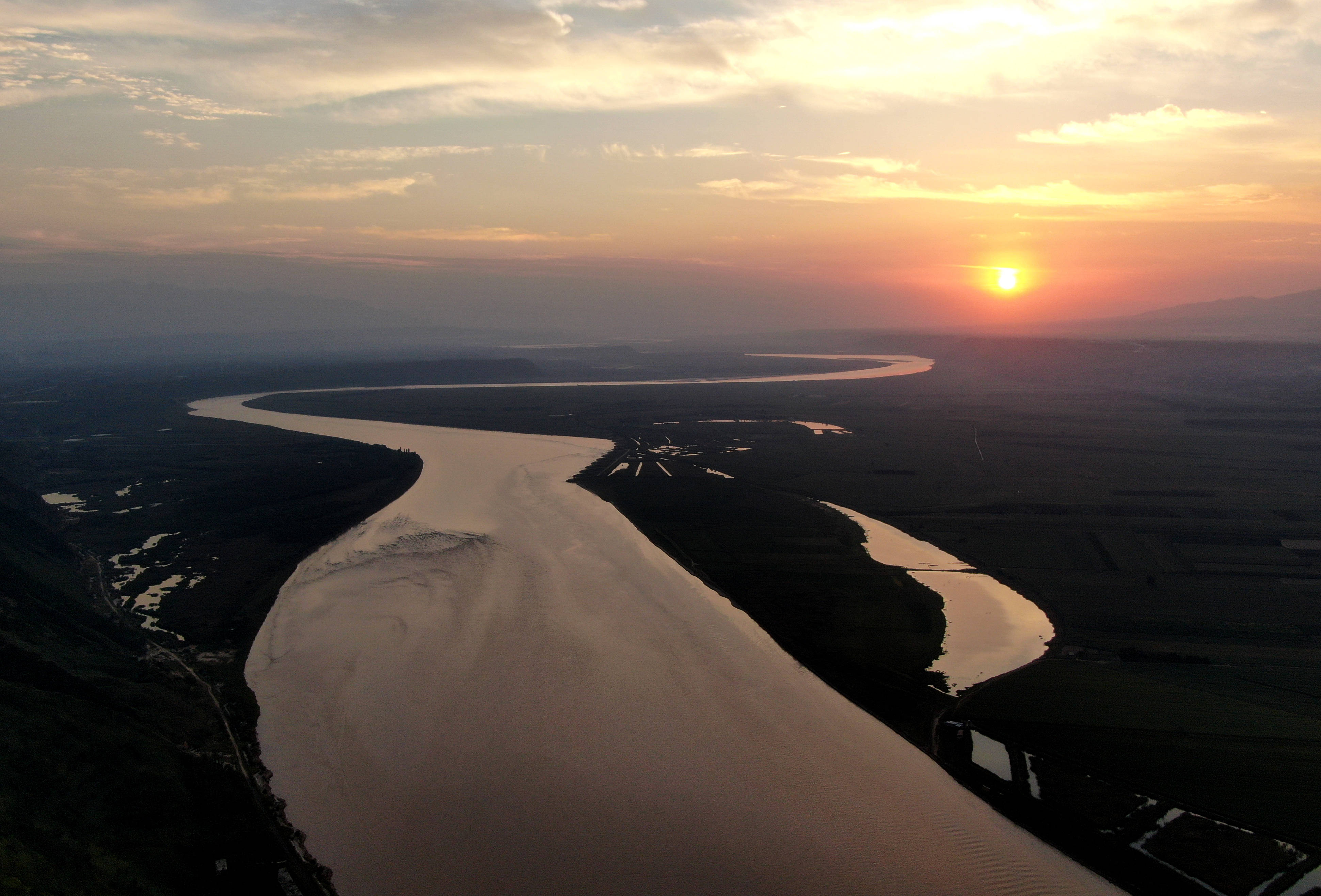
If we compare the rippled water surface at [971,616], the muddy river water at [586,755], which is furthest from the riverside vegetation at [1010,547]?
the muddy river water at [586,755]

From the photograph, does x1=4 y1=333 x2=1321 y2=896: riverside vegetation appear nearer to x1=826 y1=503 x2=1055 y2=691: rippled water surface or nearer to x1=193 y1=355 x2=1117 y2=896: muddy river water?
x1=826 y1=503 x2=1055 y2=691: rippled water surface

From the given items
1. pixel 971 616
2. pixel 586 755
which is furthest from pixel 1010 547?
pixel 586 755

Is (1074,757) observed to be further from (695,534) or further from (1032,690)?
(695,534)

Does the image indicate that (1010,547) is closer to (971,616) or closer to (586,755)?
(971,616)

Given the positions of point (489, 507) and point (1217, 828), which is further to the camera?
point (489, 507)

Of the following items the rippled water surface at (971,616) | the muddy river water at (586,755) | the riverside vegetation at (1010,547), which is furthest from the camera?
the rippled water surface at (971,616)

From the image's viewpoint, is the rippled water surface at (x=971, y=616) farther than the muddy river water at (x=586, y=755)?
Yes

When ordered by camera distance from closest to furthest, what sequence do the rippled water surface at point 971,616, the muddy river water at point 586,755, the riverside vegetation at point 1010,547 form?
1. the muddy river water at point 586,755
2. the riverside vegetation at point 1010,547
3. the rippled water surface at point 971,616

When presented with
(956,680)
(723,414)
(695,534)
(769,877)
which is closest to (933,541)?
(695,534)

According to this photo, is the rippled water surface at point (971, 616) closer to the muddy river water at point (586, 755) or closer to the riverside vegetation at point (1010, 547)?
the riverside vegetation at point (1010, 547)
